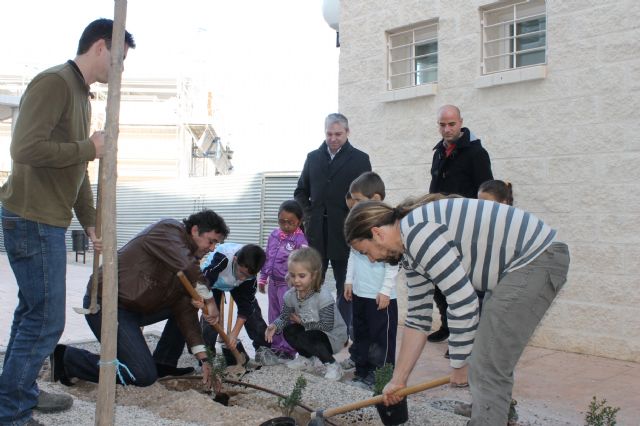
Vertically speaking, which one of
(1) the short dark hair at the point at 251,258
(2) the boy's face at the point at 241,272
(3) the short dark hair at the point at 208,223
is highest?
(3) the short dark hair at the point at 208,223

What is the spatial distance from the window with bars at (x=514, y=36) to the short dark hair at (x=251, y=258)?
3.05 meters

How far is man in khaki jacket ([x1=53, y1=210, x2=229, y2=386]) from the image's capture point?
4.43 m

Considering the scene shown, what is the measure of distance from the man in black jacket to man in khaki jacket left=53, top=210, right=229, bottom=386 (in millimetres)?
2026

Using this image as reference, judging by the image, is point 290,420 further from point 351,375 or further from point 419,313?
point 351,375

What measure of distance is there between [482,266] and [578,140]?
11.3 ft

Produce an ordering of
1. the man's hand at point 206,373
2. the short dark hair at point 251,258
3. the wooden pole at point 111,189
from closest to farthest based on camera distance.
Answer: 1. the wooden pole at point 111,189
2. the man's hand at point 206,373
3. the short dark hair at point 251,258

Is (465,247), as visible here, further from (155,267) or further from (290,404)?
(155,267)

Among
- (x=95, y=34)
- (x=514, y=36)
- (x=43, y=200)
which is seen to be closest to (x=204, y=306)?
(x=43, y=200)

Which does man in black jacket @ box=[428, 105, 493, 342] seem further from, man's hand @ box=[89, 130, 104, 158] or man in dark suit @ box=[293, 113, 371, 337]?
man's hand @ box=[89, 130, 104, 158]

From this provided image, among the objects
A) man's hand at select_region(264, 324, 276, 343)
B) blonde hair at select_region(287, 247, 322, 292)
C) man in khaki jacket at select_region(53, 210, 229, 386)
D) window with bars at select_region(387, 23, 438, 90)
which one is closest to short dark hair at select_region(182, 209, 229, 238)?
man in khaki jacket at select_region(53, 210, 229, 386)

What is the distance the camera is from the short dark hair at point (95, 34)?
3.35 metres

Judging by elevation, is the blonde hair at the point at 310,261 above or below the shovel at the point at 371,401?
above

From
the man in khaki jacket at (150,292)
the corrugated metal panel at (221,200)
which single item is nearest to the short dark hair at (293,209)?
the man in khaki jacket at (150,292)

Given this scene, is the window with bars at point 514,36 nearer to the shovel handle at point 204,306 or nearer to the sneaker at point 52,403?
the shovel handle at point 204,306
